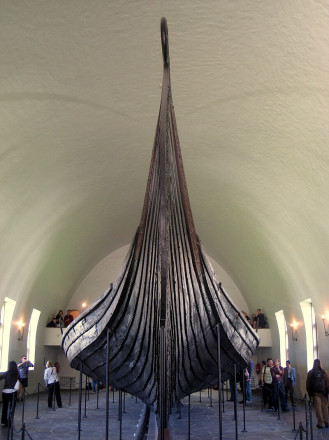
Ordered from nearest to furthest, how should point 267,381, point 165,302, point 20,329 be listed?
point 165,302
point 267,381
point 20,329

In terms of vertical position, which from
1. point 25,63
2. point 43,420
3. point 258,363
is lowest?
point 43,420

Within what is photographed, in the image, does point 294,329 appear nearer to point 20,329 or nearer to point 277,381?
point 277,381

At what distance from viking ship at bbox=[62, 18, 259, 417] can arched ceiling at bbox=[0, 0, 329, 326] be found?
2529mm

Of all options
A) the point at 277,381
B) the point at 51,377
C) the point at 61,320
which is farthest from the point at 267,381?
the point at 61,320

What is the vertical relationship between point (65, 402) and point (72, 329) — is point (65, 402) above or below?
below

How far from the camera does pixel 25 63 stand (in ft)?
26.5

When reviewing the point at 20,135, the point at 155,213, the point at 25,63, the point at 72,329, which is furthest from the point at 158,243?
the point at 20,135

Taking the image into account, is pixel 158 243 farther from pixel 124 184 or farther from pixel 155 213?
pixel 124 184

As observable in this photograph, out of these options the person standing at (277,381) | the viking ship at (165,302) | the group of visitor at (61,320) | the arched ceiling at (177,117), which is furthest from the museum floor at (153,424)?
the group of visitor at (61,320)

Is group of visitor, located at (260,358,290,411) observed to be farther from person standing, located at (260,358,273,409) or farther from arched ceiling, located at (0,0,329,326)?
arched ceiling, located at (0,0,329,326)

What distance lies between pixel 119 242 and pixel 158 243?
49.3ft

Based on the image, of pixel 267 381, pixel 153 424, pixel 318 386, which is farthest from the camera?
pixel 267 381

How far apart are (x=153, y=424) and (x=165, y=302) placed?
659 centimetres

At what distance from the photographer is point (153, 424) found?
11586 mm
